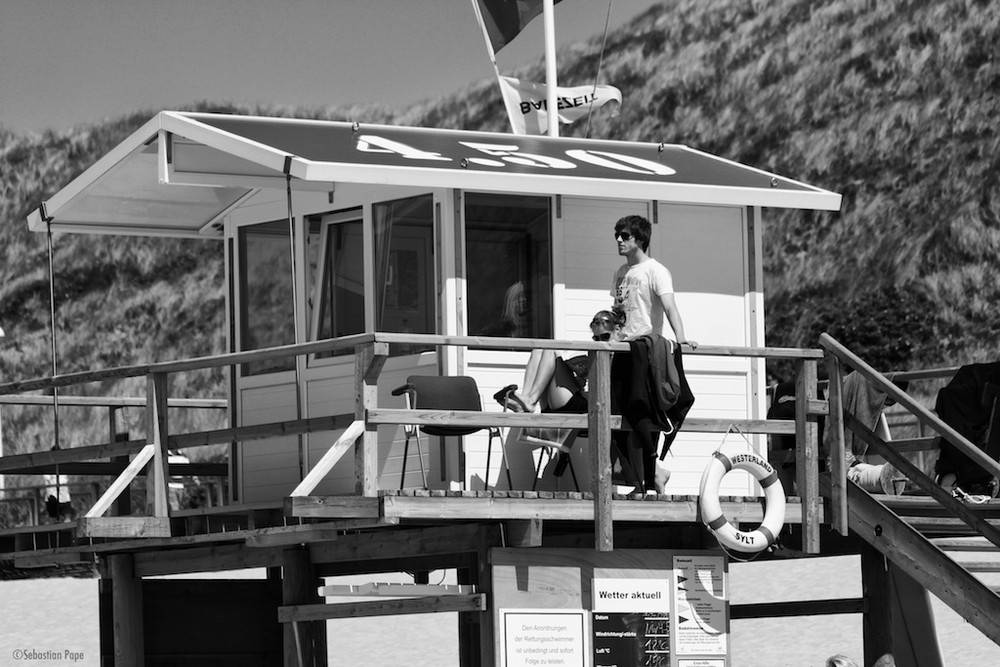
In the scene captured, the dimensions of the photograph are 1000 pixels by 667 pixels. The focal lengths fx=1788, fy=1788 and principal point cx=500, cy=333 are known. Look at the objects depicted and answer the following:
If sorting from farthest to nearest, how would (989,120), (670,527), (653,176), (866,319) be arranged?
(989,120)
(866,319)
(653,176)
(670,527)

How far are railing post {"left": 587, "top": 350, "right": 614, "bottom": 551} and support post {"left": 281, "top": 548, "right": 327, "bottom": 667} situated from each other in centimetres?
266

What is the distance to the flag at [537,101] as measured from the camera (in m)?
16.4

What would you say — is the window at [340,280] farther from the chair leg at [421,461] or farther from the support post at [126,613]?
the support post at [126,613]

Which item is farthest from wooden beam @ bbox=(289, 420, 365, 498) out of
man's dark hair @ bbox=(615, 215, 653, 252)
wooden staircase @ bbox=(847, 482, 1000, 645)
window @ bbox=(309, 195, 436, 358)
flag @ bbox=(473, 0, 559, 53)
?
Answer: flag @ bbox=(473, 0, 559, 53)

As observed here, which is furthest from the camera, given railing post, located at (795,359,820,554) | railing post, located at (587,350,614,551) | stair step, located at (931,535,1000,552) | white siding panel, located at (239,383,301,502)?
white siding panel, located at (239,383,301,502)

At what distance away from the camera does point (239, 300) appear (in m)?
13.2

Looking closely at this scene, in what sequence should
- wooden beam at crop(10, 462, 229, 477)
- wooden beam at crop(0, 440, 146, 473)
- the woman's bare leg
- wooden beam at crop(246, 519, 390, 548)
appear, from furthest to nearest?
wooden beam at crop(10, 462, 229, 477)
wooden beam at crop(0, 440, 146, 473)
the woman's bare leg
wooden beam at crop(246, 519, 390, 548)

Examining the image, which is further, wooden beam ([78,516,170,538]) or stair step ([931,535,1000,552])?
stair step ([931,535,1000,552])

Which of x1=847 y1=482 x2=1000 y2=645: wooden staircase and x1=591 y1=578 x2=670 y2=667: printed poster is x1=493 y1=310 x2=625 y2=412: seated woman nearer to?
x1=591 y1=578 x2=670 y2=667: printed poster

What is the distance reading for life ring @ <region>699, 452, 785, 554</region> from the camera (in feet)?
34.9

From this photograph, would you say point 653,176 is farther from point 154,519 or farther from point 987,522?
point 154,519

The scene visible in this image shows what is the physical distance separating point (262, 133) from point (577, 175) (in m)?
2.17

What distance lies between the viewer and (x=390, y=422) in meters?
9.92

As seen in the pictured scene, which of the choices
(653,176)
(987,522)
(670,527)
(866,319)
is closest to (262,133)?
(653,176)
